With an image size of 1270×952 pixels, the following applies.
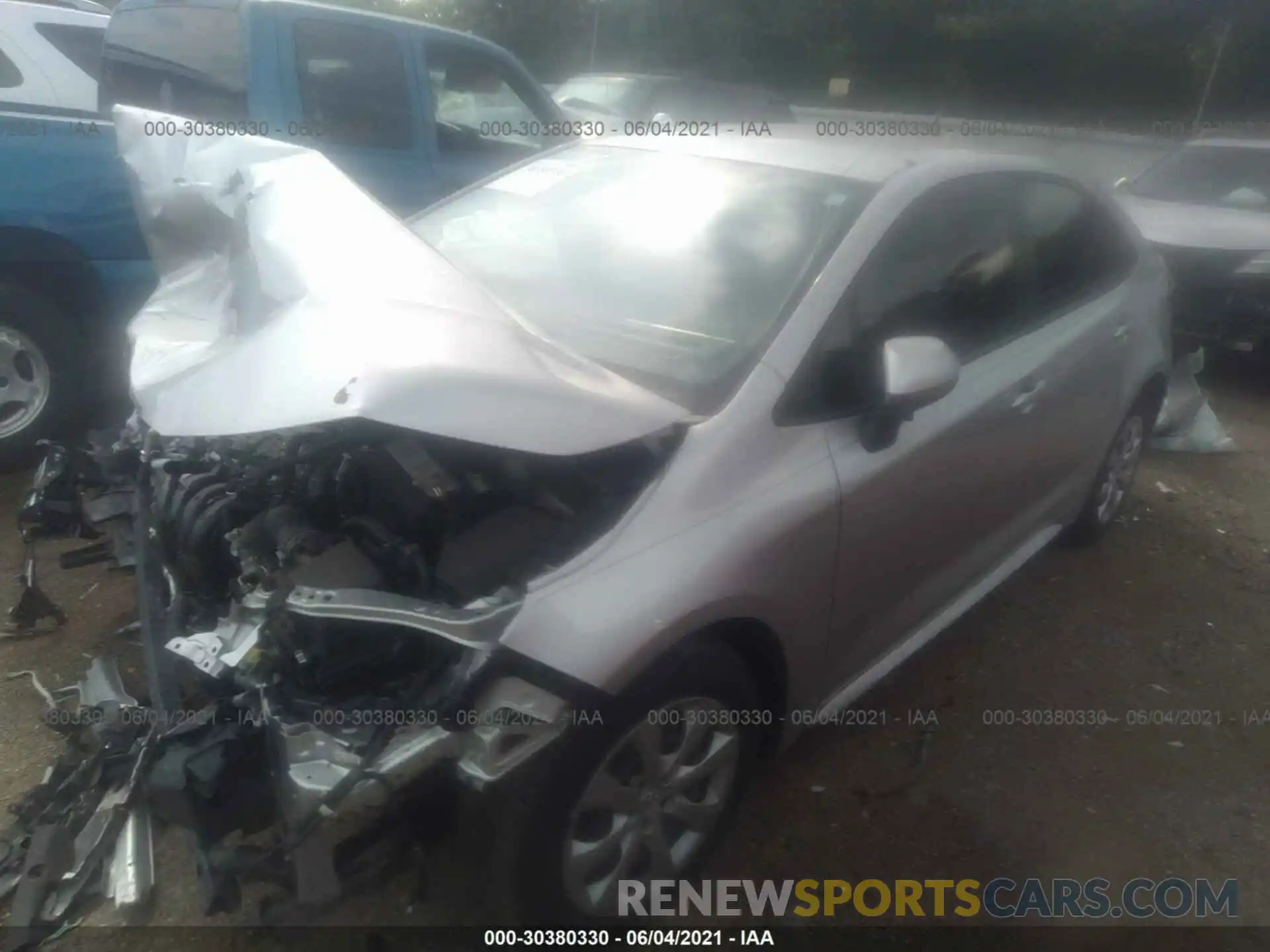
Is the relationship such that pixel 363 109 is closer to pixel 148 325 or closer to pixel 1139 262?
pixel 148 325

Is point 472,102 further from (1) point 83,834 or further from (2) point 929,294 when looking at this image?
(1) point 83,834

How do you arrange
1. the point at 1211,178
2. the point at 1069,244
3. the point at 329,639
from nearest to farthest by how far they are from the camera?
the point at 329,639, the point at 1069,244, the point at 1211,178

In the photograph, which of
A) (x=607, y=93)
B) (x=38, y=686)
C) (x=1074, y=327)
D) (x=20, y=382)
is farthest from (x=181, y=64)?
(x=607, y=93)

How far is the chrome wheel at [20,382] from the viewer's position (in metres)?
3.80

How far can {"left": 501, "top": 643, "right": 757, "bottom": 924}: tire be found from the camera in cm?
184

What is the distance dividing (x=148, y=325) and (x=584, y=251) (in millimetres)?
1228

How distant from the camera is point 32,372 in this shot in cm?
389

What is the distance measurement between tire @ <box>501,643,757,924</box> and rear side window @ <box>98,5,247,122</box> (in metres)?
3.83

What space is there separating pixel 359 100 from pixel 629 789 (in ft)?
13.5

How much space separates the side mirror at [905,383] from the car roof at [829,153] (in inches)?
24.3

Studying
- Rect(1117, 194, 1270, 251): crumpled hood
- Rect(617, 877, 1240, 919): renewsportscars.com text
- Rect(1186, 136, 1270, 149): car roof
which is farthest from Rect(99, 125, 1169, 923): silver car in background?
Rect(1186, 136, 1270, 149): car roof

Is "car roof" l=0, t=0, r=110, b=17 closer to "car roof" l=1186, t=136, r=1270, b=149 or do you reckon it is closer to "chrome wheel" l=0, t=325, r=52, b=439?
"chrome wheel" l=0, t=325, r=52, b=439

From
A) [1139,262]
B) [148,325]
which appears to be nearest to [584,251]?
[148,325]

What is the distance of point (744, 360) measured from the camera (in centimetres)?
221
